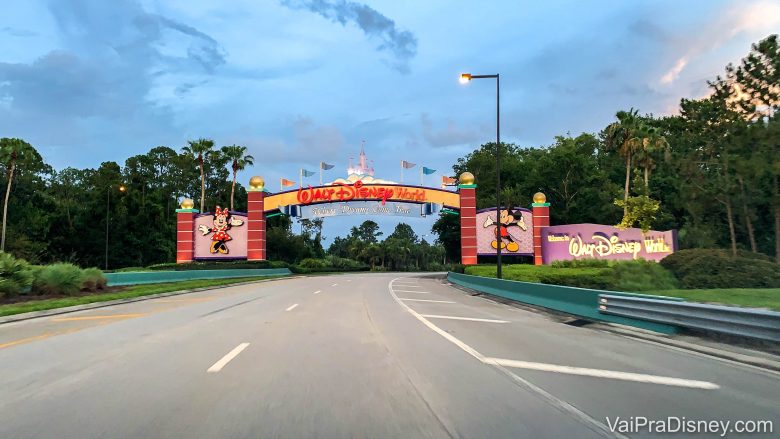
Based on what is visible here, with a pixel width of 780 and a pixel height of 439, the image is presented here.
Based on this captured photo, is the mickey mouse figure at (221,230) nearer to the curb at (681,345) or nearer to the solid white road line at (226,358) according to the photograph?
the curb at (681,345)

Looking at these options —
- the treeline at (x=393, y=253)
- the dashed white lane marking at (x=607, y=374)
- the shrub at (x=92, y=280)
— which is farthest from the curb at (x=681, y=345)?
the treeline at (x=393, y=253)

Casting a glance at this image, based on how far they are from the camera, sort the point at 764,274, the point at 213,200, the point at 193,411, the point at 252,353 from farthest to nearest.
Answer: the point at 213,200
the point at 764,274
the point at 252,353
the point at 193,411

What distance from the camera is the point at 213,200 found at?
8644 centimetres

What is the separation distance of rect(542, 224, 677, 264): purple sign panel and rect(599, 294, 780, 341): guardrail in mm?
35624

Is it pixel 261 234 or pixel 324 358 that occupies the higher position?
pixel 261 234

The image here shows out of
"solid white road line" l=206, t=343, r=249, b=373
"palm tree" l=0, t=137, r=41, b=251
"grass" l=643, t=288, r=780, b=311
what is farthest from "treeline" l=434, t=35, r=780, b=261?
"palm tree" l=0, t=137, r=41, b=251

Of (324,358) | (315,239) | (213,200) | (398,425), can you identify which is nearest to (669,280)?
(324,358)

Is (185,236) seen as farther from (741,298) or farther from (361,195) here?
(741,298)

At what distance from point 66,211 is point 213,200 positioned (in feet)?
74.0

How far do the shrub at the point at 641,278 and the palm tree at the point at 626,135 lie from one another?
93.8ft

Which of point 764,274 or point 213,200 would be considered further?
point 213,200

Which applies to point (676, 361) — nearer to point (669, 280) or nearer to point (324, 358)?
point (324, 358)

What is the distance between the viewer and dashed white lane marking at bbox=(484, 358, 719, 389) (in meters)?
6.81

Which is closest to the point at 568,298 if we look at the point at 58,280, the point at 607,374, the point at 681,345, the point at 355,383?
the point at 681,345
